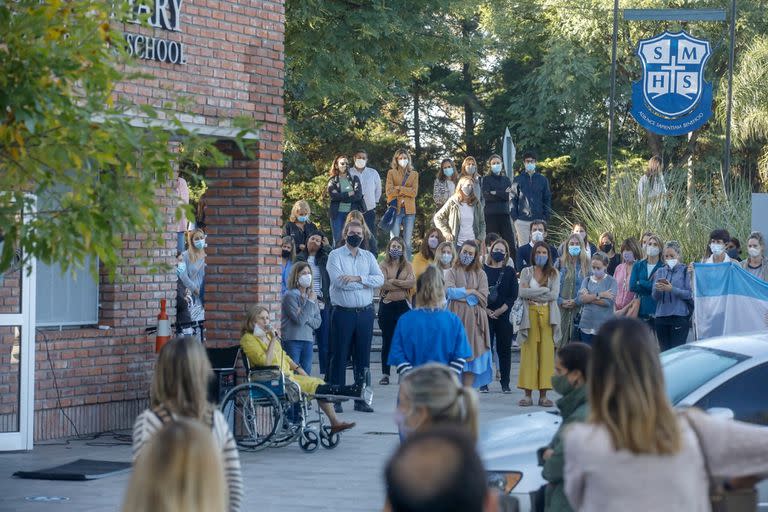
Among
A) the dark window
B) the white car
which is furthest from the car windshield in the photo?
the dark window

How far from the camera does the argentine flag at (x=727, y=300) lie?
16.6 meters

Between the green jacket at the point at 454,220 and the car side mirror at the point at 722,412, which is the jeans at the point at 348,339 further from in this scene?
the car side mirror at the point at 722,412

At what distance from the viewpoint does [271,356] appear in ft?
44.7

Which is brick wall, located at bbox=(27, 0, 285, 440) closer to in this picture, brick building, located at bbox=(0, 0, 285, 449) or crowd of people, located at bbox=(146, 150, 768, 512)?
brick building, located at bbox=(0, 0, 285, 449)

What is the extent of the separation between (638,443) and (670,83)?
75.6ft

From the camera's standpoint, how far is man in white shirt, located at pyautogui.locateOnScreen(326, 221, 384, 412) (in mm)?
16281

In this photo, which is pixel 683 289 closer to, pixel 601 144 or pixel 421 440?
pixel 421 440

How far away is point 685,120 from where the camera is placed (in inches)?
1048

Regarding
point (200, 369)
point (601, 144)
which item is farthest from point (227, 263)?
point (601, 144)

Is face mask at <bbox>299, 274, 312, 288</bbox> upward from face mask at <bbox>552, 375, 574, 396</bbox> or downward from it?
upward

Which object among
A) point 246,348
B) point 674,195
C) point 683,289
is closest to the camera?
point 246,348

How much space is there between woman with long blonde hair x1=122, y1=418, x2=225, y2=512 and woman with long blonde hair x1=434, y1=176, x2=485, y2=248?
19397 mm

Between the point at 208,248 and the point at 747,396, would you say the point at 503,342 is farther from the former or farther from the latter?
the point at 747,396

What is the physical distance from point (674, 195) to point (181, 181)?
1049 cm
